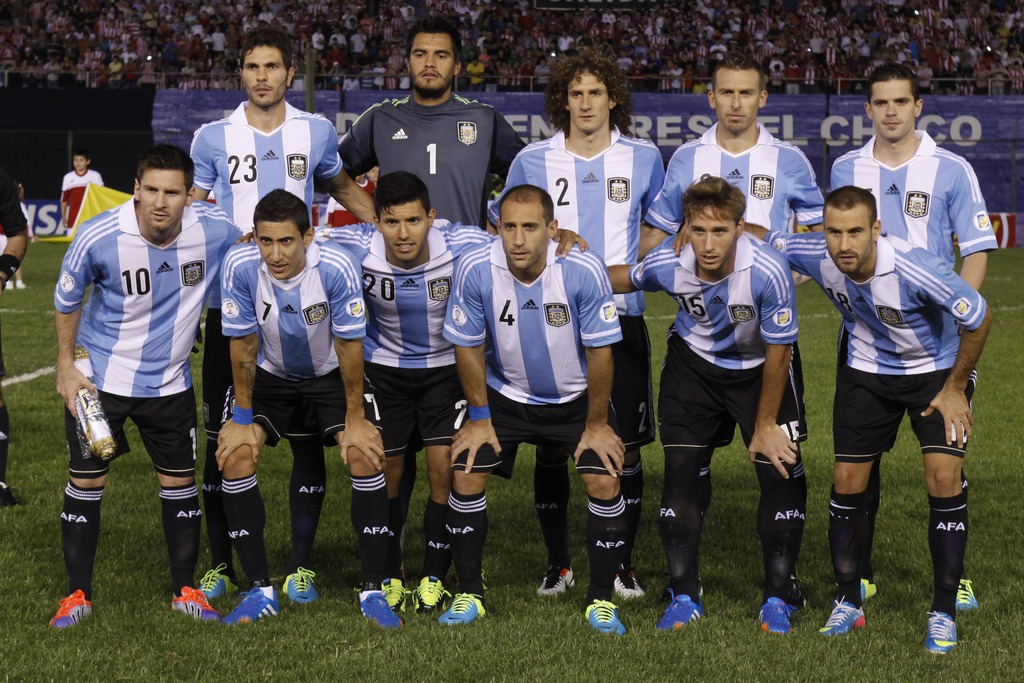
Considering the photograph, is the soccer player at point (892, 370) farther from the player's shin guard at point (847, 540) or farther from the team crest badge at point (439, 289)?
the team crest badge at point (439, 289)

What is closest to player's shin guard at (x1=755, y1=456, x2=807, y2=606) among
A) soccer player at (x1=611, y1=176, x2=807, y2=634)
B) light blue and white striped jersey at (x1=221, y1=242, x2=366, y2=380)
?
soccer player at (x1=611, y1=176, x2=807, y2=634)

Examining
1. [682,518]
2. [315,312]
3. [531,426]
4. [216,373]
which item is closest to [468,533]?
[531,426]

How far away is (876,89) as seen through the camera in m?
5.26

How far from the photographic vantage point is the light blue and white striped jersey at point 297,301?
5.02m

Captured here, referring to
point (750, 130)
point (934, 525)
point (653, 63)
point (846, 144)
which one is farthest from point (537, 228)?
point (653, 63)

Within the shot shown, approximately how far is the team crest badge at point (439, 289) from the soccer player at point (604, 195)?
0.64 meters

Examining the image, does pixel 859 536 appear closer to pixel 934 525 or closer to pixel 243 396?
pixel 934 525

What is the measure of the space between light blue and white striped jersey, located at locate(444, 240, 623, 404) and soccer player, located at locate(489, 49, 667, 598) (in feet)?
1.39

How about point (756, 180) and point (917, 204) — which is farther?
point (756, 180)

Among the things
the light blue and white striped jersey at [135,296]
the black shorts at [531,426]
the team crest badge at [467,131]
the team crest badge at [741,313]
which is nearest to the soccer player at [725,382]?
the team crest badge at [741,313]

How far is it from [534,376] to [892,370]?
146cm

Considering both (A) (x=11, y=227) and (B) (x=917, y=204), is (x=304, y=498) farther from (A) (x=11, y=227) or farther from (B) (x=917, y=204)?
(B) (x=917, y=204)

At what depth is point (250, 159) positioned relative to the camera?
18.2 ft

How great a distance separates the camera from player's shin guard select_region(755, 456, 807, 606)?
5.05 metres
